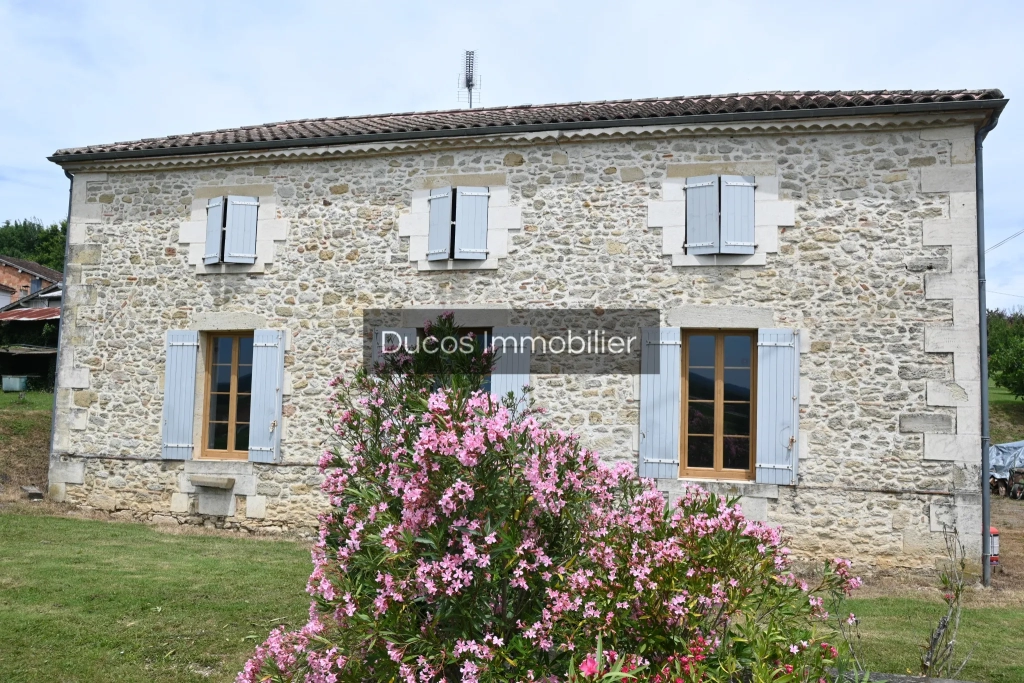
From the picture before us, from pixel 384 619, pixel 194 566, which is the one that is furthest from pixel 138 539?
pixel 384 619

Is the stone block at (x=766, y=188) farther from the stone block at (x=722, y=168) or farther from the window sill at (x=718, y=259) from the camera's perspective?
the window sill at (x=718, y=259)

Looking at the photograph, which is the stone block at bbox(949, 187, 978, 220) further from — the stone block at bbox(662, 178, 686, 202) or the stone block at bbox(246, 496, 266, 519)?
the stone block at bbox(246, 496, 266, 519)

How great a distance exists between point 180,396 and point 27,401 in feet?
22.3

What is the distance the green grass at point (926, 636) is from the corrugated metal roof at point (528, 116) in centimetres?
427

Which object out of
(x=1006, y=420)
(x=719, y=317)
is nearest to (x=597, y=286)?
(x=719, y=317)

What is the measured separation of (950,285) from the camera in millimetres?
6602

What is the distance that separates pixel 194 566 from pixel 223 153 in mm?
4464

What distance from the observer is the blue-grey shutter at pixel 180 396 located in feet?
26.6

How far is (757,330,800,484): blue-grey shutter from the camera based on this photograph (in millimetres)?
6746

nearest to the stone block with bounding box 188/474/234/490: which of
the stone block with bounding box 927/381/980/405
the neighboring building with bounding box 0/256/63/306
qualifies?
the stone block with bounding box 927/381/980/405

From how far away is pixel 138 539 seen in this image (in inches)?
287

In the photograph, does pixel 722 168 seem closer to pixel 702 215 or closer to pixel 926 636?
pixel 702 215

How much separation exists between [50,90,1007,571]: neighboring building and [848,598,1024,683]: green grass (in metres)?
0.87

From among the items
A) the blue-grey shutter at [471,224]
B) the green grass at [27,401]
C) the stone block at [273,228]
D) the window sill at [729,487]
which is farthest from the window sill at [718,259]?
the green grass at [27,401]
